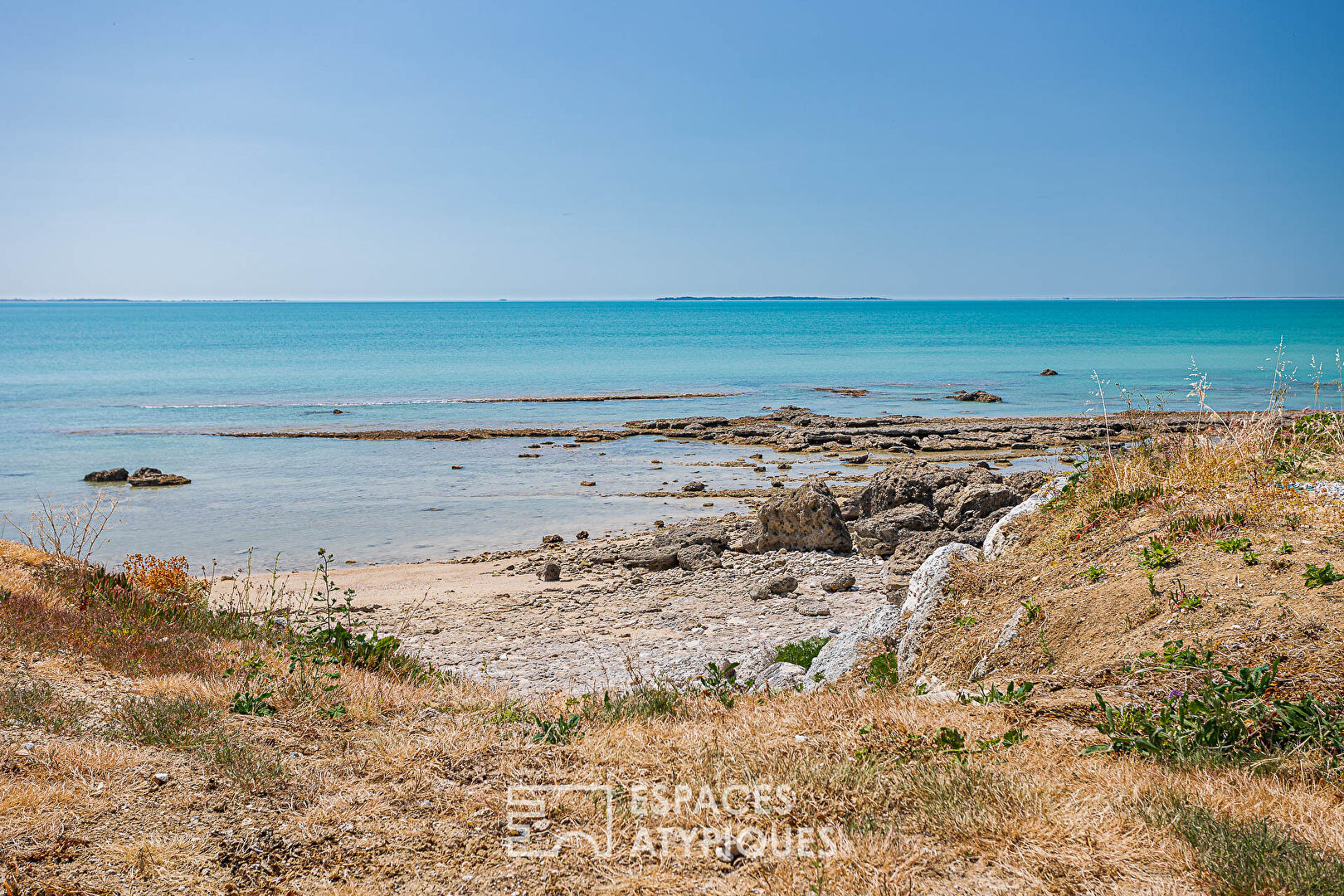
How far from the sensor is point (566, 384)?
51.8 metres

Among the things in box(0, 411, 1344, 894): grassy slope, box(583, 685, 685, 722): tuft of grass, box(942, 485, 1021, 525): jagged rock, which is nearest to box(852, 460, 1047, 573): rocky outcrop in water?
box(942, 485, 1021, 525): jagged rock

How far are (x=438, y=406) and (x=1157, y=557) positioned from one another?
130 feet

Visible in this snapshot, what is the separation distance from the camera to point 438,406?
42.1 metres

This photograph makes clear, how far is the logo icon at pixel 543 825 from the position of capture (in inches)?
139

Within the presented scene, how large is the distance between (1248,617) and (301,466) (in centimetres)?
2591

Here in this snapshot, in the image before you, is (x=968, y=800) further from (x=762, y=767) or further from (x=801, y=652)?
(x=801, y=652)

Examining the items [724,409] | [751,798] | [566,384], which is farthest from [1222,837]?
[566,384]

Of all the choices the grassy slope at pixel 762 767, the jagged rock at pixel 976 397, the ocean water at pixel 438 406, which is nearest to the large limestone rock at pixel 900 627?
the grassy slope at pixel 762 767

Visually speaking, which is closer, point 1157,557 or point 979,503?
point 1157,557

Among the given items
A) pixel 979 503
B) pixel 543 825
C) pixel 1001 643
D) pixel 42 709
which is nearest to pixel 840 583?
pixel 979 503

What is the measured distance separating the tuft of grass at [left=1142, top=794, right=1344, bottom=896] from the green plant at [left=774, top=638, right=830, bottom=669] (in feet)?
15.7

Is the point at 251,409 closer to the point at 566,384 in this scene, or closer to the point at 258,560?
the point at 566,384

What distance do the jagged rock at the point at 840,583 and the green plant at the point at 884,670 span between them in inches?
227

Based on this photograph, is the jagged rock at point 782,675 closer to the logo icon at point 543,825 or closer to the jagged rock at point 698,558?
the logo icon at point 543,825
